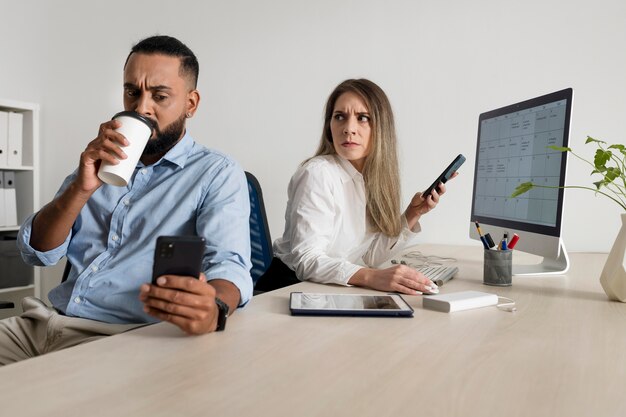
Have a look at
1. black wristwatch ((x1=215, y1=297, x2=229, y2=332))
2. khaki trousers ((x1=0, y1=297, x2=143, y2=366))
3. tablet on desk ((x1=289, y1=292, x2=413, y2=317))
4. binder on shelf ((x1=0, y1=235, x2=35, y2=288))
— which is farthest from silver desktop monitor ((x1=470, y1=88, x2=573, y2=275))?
binder on shelf ((x1=0, y1=235, x2=35, y2=288))

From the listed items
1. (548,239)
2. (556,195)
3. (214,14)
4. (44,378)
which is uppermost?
(214,14)

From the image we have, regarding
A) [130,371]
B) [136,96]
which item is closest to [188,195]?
[136,96]

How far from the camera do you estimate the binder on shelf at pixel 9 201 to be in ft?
9.97

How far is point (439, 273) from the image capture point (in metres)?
1.57

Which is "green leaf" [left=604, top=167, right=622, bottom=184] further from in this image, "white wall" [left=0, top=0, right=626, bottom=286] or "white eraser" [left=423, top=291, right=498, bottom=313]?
"white wall" [left=0, top=0, right=626, bottom=286]

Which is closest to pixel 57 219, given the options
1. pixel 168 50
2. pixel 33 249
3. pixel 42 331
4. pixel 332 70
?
pixel 33 249

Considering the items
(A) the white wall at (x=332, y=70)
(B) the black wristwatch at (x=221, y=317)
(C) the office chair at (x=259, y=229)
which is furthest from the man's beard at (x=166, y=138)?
(A) the white wall at (x=332, y=70)

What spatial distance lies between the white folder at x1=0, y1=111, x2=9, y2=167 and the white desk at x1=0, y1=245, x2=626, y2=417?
244 centimetres

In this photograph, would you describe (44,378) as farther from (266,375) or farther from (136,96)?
(136,96)

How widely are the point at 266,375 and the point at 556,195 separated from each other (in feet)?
3.37

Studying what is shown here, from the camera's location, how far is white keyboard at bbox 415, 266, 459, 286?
148cm

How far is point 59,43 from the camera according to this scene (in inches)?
131

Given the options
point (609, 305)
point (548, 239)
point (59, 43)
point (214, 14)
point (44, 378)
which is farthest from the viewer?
point (59, 43)

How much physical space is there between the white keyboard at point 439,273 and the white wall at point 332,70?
961 millimetres
